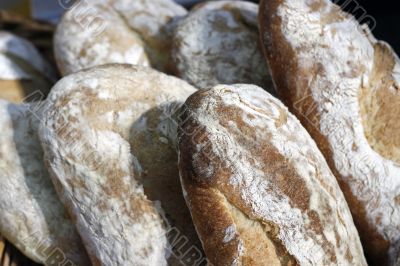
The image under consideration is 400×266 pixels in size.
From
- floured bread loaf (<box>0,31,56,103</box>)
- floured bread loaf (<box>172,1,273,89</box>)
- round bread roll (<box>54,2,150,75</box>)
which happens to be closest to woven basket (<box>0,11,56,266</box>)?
floured bread loaf (<box>0,31,56,103</box>)

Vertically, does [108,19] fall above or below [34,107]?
above

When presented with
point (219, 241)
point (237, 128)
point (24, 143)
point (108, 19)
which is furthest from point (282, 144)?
point (108, 19)

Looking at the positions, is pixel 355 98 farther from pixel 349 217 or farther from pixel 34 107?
pixel 34 107

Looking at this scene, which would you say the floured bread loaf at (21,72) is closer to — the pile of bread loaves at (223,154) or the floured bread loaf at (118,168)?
the pile of bread loaves at (223,154)

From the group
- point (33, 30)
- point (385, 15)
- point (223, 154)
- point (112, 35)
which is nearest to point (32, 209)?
point (223, 154)

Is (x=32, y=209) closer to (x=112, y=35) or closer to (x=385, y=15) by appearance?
(x=112, y=35)

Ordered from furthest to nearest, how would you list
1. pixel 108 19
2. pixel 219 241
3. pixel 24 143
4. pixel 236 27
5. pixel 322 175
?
1. pixel 108 19
2. pixel 236 27
3. pixel 24 143
4. pixel 322 175
5. pixel 219 241

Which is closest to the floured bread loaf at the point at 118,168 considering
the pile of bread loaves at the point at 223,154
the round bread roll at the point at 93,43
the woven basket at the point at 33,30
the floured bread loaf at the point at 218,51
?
the pile of bread loaves at the point at 223,154
